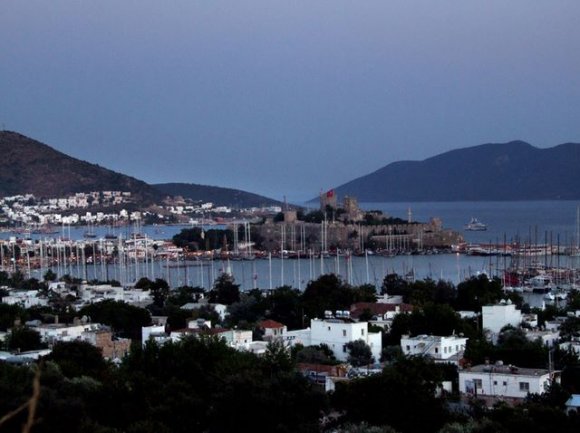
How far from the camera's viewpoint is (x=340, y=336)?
18312 mm

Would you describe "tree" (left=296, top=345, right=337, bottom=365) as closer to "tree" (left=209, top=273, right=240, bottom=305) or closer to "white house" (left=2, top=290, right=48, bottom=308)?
"white house" (left=2, top=290, right=48, bottom=308)

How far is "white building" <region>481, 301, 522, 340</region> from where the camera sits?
66.4 ft

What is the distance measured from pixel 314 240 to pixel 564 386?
5313 centimetres

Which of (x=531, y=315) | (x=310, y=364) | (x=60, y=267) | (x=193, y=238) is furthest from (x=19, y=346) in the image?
(x=193, y=238)

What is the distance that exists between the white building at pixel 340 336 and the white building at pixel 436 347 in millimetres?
629

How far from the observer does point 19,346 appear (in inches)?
673

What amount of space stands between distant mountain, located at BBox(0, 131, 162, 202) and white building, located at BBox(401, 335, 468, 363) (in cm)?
8670

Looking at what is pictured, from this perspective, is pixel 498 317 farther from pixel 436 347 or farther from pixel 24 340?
pixel 24 340

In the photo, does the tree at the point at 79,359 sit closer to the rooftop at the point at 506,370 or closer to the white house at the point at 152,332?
the white house at the point at 152,332

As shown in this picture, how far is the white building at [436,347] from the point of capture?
16.4m

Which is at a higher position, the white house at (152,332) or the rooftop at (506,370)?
the white house at (152,332)

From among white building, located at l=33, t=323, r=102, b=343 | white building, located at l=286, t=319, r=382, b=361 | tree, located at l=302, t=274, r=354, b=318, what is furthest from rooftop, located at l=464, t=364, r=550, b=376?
tree, located at l=302, t=274, r=354, b=318

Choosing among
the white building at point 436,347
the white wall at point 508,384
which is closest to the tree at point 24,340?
the white building at point 436,347

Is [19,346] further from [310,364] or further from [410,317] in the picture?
[410,317]
